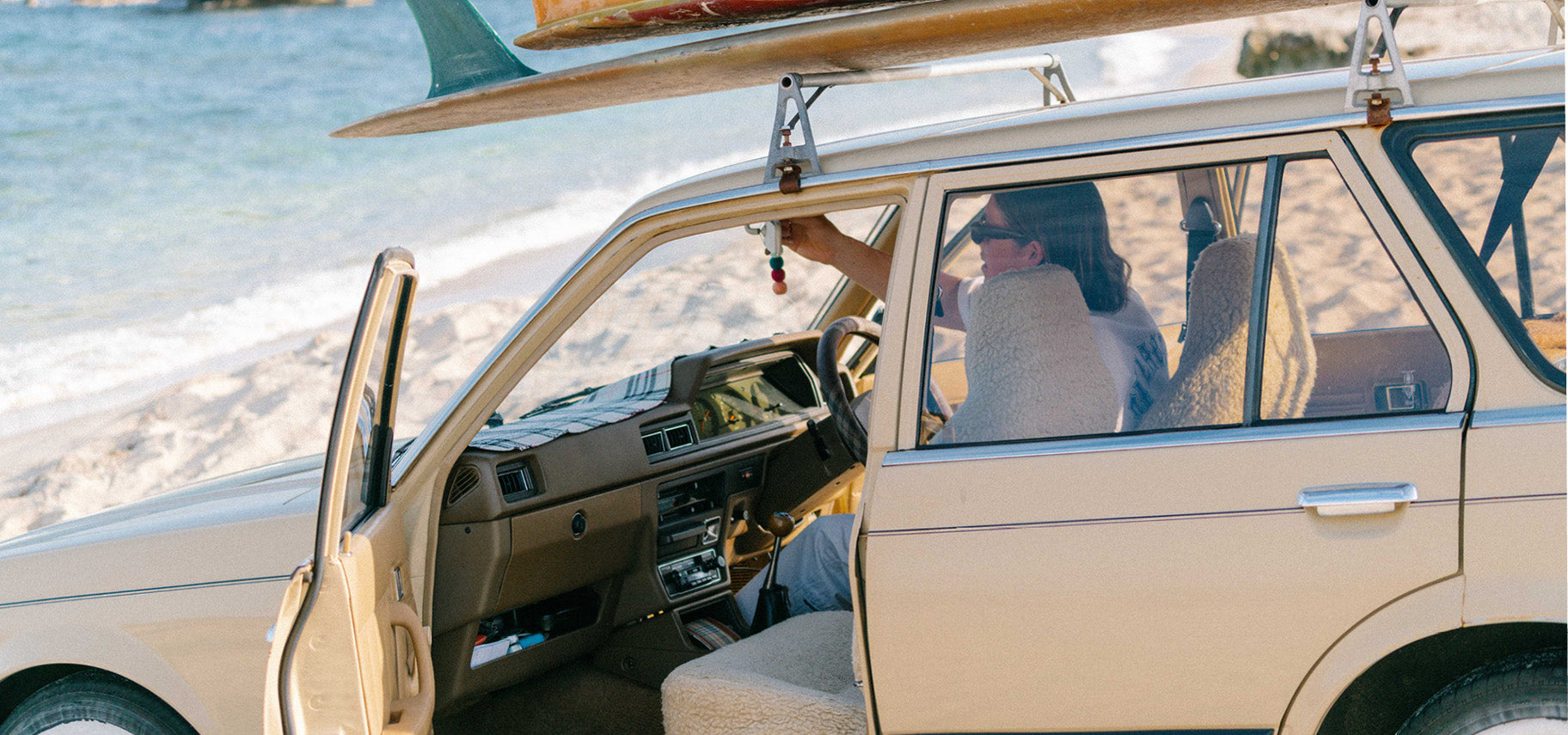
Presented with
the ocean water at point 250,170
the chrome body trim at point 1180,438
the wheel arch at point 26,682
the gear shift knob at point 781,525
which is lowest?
the wheel arch at point 26,682

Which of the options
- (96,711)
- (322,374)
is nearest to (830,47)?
(96,711)

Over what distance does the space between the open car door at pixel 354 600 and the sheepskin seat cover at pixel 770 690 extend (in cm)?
58

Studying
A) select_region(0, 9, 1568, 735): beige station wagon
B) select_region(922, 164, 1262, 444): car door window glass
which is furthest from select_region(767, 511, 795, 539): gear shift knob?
select_region(922, 164, 1262, 444): car door window glass

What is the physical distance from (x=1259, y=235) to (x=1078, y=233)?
0.33 m

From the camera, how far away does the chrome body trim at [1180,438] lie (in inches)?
81.6

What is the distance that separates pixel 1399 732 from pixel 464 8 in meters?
2.48

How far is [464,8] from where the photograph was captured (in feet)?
9.29

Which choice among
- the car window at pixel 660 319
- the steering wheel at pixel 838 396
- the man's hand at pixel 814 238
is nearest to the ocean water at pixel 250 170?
the car window at pixel 660 319

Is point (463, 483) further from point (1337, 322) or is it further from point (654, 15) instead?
point (1337, 322)

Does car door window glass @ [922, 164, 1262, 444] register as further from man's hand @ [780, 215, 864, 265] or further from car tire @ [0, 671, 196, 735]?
car tire @ [0, 671, 196, 735]

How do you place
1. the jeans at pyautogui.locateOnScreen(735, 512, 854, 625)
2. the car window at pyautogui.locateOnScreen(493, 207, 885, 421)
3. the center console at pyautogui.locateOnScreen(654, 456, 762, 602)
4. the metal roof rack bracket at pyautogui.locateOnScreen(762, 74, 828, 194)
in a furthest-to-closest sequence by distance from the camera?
the center console at pyautogui.locateOnScreen(654, 456, 762, 602), the jeans at pyautogui.locateOnScreen(735, 512, 854, 625), the car window at pyautogui.locateOnScreen(493, 207, 885, 421), the metal roof rack bracket at pyautogui.locateOnScreen(762, 74, 828, 194)

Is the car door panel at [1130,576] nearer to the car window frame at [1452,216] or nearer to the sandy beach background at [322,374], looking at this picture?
the car window frame at [1452,216]

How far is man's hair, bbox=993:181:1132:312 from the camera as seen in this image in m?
2.35

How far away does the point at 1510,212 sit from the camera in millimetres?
2137
